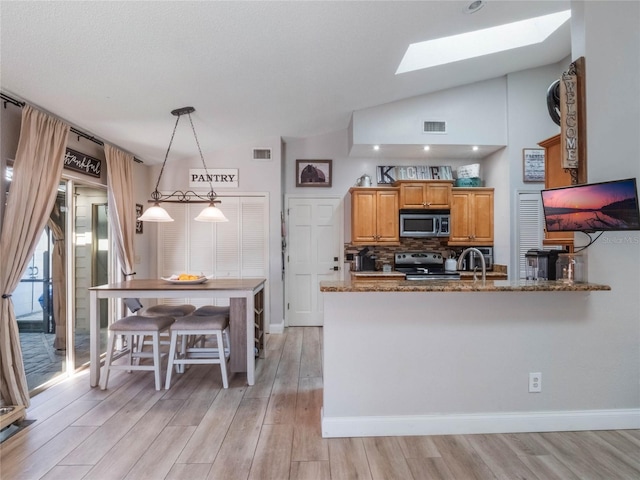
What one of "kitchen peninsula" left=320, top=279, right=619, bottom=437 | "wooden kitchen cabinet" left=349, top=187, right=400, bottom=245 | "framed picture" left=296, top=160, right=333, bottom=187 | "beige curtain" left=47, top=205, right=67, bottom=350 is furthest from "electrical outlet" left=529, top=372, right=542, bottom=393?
"beige curtain" left=47, top=205, right=67, bottom=350

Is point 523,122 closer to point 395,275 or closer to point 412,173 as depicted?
point 412,173

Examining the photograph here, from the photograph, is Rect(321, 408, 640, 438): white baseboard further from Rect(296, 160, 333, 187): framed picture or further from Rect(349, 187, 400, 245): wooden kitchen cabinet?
Rect(296, 160, 333, 187): framed picture

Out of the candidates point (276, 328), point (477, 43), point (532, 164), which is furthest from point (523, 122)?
point (276, 328)

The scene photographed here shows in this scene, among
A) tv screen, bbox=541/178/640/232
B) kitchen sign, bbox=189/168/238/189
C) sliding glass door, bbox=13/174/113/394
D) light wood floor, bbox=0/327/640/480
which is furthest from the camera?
kitchen sign, bbox=189/168/238/189

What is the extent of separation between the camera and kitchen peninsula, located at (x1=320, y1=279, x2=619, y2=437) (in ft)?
6.98

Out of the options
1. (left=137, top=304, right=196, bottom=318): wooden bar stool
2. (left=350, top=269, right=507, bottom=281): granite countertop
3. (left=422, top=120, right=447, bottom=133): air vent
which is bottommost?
(left=137, top=304, right=196, bottom=318): wooden bar stool

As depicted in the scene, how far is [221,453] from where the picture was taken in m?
1.94

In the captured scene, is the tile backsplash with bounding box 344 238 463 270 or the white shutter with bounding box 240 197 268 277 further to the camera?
the tile backsplash with bounding box 344 238 463 270

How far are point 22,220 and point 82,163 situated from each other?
1.05 metres

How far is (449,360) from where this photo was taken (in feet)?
7.07

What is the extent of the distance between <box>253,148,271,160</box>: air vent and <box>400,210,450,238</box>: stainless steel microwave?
214 centimetres

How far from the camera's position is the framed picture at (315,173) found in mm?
4906

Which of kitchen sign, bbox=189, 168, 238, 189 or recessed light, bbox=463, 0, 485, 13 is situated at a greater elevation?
recessed light, bbox=463, 0, 485, 13

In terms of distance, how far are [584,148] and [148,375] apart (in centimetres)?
419
